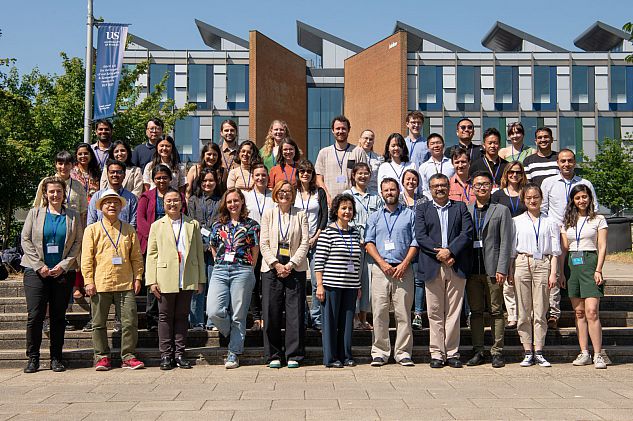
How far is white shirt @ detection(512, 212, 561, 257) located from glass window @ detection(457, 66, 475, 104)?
38.1 metres

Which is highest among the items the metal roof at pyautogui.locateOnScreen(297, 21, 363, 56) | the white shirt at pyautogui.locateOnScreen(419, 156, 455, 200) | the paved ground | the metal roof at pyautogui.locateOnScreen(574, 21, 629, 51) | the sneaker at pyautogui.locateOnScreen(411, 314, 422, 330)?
the metal roof at pyautogui.locateOnScreen(574, 21, 629, 51)

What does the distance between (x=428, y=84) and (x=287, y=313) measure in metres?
38.6

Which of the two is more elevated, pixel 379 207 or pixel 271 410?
pixel 379 207

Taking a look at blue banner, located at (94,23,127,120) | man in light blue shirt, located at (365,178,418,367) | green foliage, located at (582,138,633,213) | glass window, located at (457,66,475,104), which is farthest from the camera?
glass window, located at (457,66,475,104)

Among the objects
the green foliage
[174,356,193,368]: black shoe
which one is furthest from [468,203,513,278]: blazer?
the green foliage

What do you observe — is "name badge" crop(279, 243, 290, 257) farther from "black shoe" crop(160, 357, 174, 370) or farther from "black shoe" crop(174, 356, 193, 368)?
"black shoe" crop(160, 357, 174, 370)

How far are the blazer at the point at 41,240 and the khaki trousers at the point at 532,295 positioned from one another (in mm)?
5175

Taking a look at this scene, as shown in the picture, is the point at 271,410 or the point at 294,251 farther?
the point at 294,251

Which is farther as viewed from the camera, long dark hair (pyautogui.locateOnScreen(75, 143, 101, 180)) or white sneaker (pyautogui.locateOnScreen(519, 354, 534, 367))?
long dark hair (pyautogui.locateOnScreen(75, 143, 101, 180))

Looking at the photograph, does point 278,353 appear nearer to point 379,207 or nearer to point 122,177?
point 379,207

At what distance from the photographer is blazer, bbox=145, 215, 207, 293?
779 cm

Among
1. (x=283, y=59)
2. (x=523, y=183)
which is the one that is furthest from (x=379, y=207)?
(x=283, y=59)

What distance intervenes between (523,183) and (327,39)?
3854cm

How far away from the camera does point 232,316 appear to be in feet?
26.1
